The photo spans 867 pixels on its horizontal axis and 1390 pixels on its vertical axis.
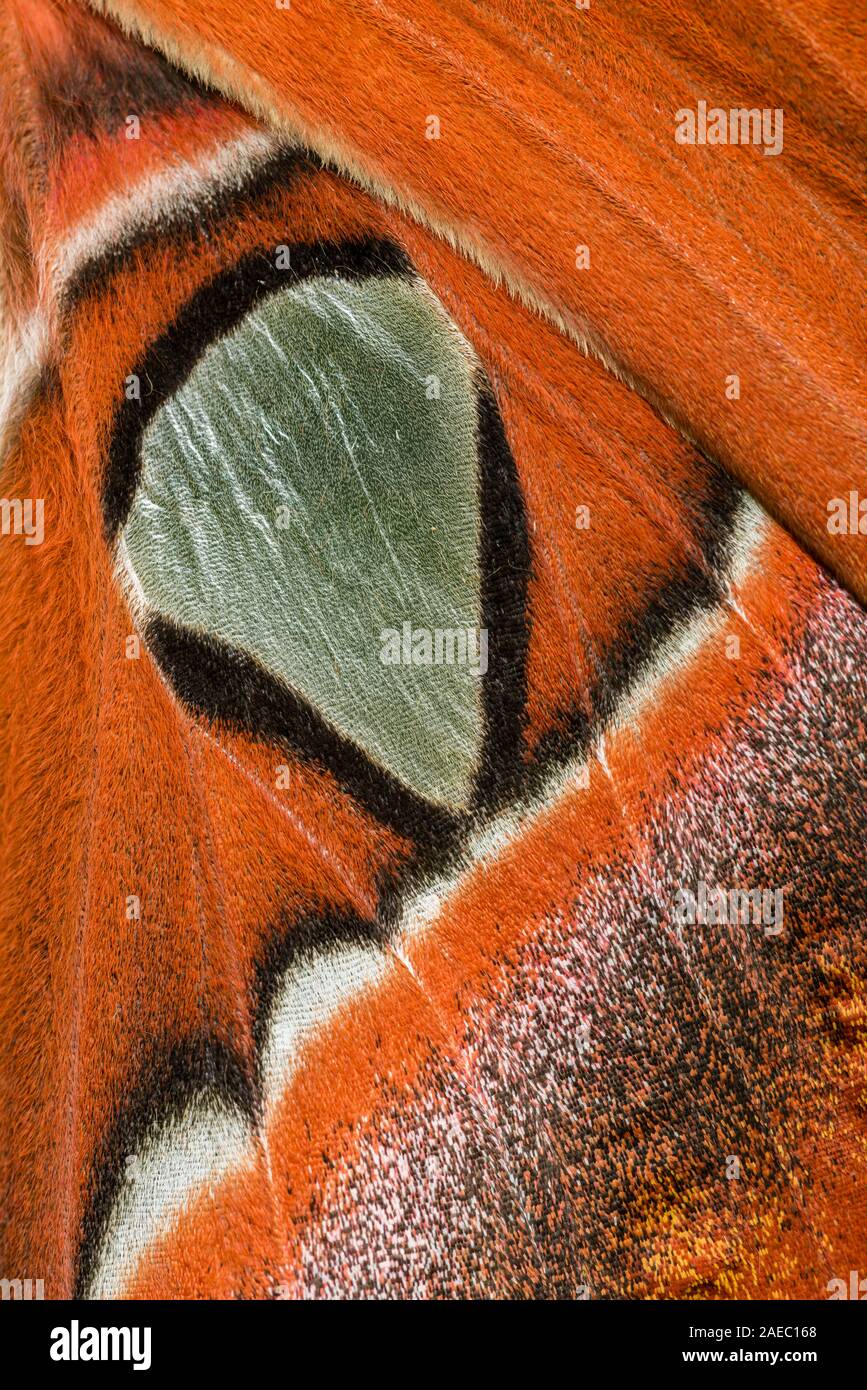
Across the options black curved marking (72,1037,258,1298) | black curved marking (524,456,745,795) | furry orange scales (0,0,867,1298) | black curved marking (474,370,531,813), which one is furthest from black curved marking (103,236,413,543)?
black curved marking (72,1037,258,1298)

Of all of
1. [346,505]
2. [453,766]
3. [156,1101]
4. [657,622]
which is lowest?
[156,1101]

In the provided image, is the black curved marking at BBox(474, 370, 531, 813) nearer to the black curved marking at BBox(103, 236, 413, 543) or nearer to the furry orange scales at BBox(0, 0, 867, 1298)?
the furry orange scales at BBox(0, 0, 867, 1298)

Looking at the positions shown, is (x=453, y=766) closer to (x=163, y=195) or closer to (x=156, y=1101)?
(x=156, y=1101)

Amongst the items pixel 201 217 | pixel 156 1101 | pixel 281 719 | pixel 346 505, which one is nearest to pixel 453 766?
pixel 281 719

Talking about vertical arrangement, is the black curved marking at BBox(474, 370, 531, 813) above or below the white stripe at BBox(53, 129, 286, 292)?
below

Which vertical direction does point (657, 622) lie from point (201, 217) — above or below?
below

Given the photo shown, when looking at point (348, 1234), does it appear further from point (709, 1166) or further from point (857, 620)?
point (857, 620)
